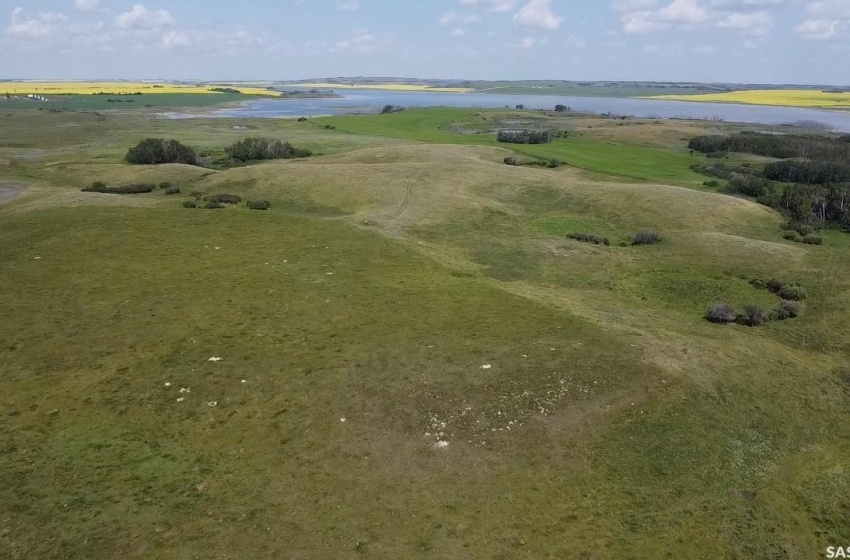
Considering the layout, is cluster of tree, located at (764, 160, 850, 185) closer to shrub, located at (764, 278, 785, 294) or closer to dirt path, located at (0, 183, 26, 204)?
shrub, located at (764, 278, 785, 294)

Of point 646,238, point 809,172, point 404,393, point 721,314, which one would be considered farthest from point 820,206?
point 404,393

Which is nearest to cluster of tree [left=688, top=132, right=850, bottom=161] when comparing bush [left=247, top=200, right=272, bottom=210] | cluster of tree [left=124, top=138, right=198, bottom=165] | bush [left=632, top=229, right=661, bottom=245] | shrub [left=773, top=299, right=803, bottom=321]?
bush [left=632, top=229, right=661, bottom=245]

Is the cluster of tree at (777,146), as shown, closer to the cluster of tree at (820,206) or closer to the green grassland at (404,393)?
the cluster of tree at (820,206)

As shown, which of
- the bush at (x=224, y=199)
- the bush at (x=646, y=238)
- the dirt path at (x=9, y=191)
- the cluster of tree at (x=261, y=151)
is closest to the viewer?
the bush at (x=646, y=238)

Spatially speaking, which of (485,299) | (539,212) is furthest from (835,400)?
(539,212)

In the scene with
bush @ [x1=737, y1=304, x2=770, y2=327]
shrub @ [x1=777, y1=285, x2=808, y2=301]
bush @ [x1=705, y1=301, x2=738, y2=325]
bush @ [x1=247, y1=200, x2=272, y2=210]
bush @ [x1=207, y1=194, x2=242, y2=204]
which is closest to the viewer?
bush @ [x1=737, y1=304, x2=770, y2=327]

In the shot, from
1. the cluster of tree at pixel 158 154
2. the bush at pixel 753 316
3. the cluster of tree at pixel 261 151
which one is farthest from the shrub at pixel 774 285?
the cluster of tree at pixel 158 154

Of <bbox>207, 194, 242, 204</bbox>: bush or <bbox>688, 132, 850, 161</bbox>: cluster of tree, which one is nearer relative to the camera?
<bbox>207, 194, 242, 204</bbox>: bush

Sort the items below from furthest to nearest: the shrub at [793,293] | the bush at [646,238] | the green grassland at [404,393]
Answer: the bush at [646,238] < the shrub at [793,293] < the green grassland at [404,393]
